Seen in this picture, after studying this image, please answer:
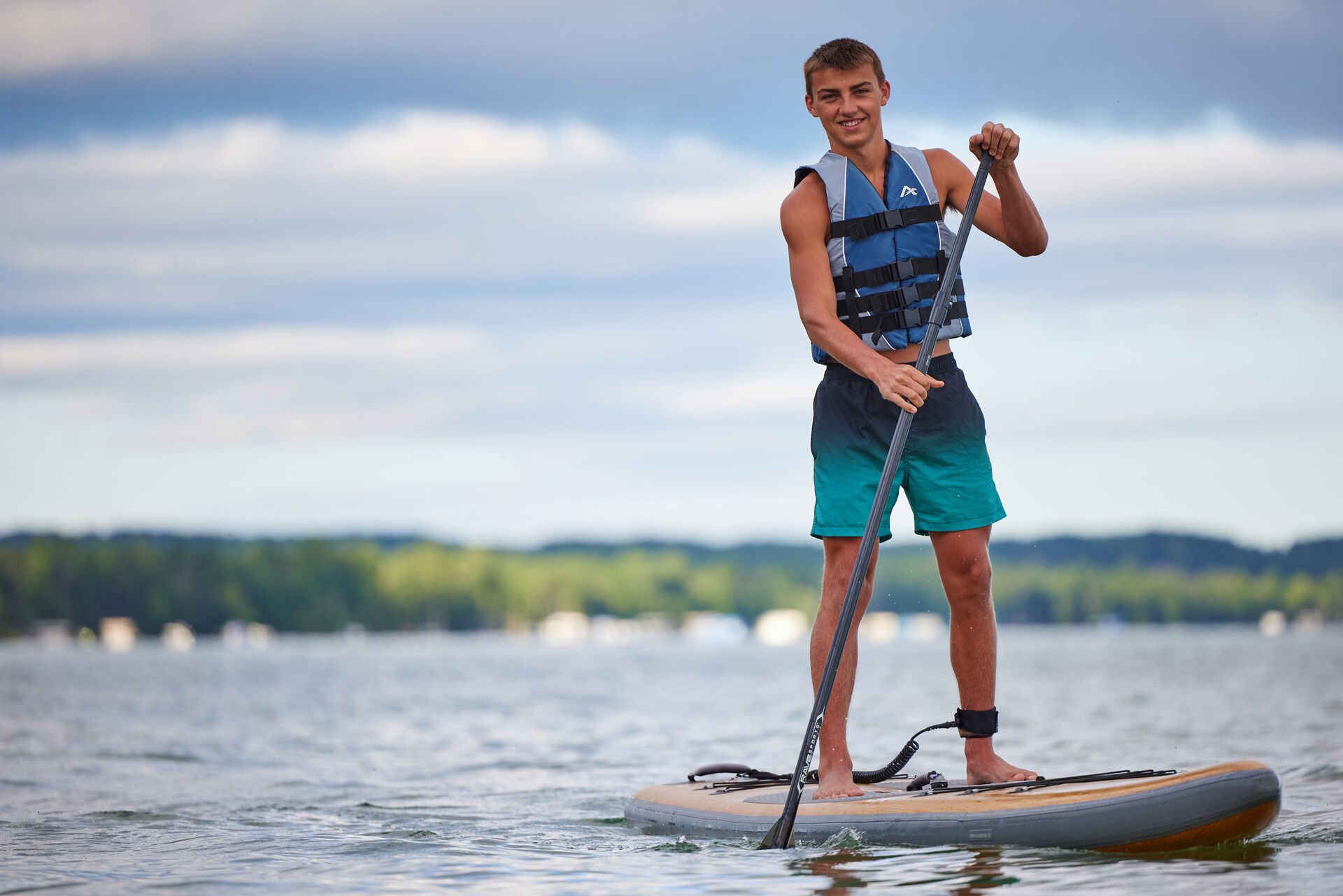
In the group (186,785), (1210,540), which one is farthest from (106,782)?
(1210,540)

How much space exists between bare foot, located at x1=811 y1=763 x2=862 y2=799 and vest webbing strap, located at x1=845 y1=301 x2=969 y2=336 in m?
1.76

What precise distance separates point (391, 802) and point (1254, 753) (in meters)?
6.28

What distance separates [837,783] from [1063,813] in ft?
3.33

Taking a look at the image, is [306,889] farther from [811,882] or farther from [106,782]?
[106,782]

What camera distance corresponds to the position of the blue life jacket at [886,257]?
603cm

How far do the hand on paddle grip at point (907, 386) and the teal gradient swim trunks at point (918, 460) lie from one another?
0.28 meters

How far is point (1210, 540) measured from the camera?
13662 cm

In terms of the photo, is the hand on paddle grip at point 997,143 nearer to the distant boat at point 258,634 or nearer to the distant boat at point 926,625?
the distant boat at point 258,634

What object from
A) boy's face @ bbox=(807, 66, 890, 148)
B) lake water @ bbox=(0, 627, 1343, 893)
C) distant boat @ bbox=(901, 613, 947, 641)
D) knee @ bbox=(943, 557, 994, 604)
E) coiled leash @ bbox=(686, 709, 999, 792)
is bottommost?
distant boat @ bbox=(901, 613, 947, 641)

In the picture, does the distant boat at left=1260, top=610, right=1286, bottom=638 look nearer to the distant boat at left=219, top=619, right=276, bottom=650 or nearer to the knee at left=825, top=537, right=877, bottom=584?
the distant boat at left=219, top=619, right=276, bottom=650

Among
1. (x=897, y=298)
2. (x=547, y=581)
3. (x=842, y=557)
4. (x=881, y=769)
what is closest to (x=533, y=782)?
(x=881, y=769)

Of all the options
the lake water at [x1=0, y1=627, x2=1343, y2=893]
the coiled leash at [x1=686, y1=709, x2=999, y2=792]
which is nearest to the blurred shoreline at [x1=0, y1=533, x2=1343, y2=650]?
the lake water at [x1=0, y1=627, x2=1343, y2=893]

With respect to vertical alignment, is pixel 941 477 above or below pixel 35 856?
above

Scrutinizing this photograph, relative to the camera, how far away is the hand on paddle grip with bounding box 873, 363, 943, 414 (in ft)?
18.6
